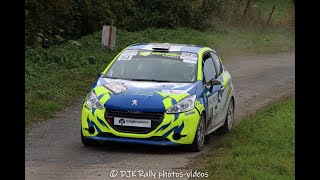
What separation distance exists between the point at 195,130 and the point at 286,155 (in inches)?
56.2

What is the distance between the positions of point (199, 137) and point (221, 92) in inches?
65.6

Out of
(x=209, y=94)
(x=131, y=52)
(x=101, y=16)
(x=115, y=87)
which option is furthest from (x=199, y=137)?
(x=101, y=16)

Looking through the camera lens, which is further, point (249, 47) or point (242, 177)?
point (249, 47)

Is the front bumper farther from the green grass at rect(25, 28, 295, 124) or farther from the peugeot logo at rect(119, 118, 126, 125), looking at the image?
the green grass at rect(25, 28, 295, 124)

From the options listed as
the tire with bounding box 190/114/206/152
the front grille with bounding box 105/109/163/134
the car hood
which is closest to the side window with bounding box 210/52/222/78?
the car hood

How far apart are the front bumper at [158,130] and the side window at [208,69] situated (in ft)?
4.70

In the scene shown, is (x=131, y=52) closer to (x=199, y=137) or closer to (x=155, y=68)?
(x=155, y=68)

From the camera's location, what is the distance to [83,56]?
2206cm

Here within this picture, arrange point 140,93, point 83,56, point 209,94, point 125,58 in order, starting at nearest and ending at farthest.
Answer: point 140,93 → point 209,94 → point 125,58 → point 83,56

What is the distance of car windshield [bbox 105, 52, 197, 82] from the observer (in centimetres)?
1224
